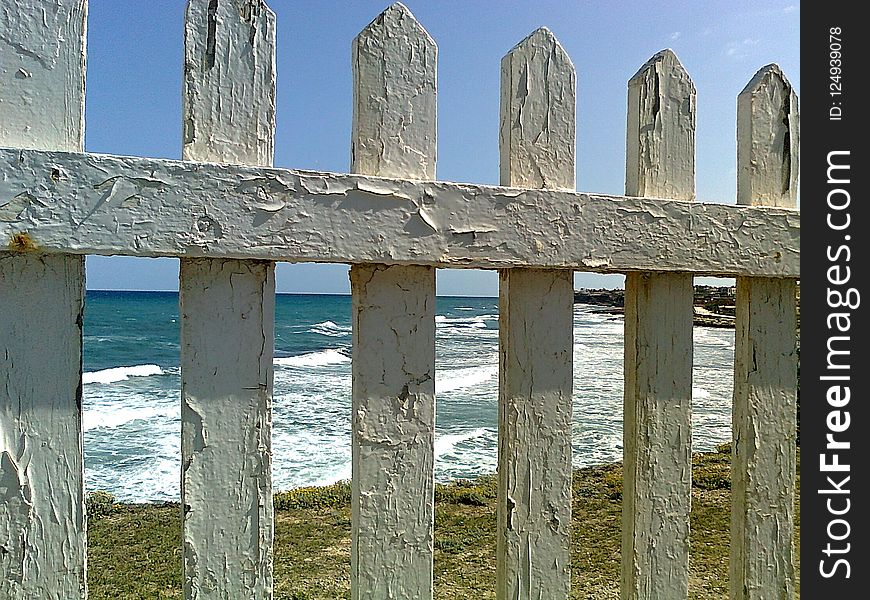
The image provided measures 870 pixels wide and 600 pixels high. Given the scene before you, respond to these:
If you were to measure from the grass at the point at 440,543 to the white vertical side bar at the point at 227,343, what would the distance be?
1.82m

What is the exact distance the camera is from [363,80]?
1.12 meters

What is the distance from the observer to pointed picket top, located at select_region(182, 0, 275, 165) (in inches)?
40.9

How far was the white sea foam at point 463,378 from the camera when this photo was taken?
10820 millimetres

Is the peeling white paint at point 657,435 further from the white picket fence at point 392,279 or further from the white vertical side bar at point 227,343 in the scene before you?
the white vertical side bar at point 227,343

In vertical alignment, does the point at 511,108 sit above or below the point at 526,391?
above

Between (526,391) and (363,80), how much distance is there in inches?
25.2

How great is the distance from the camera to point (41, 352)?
99 cm

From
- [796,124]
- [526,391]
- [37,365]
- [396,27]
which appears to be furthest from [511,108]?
[37,365]

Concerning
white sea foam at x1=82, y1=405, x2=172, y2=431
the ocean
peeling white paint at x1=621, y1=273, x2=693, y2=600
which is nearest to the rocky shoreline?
peeling white paint at x1=621, y1=273, x2=693, y2=600

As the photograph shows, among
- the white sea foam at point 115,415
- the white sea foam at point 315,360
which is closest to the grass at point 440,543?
the white sea foam at point 115,415

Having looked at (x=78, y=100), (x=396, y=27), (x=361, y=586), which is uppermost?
(x=396, y=27)

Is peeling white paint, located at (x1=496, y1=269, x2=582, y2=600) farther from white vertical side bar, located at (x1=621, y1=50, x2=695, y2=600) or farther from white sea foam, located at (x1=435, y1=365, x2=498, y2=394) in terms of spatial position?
white sea foam, located at (x1=435, y1=365, x2=498, y2=394)

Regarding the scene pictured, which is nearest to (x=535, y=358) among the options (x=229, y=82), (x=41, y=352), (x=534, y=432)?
(x=534, y=432)

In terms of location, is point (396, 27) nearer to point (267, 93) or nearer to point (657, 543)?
point (267, 93)
